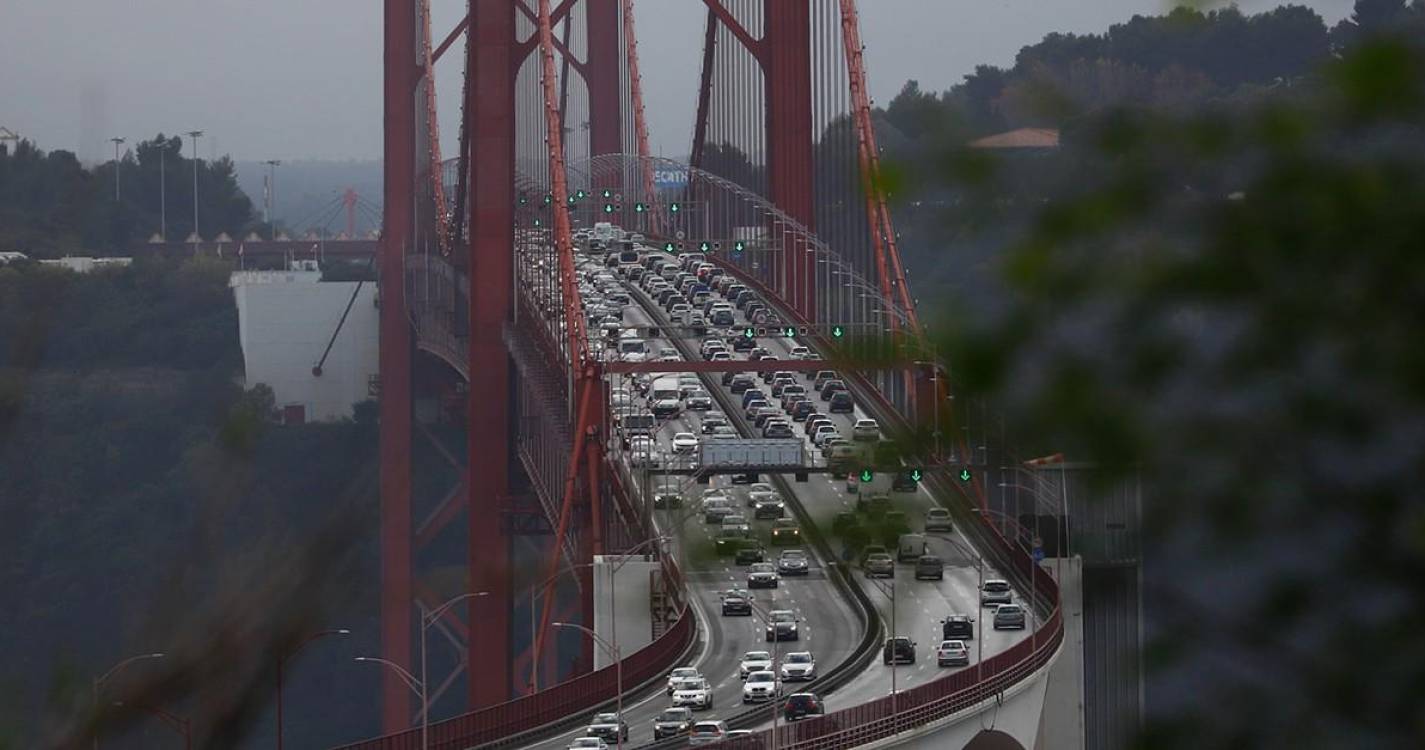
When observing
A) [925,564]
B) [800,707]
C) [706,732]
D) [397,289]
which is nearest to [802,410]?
[800,707]

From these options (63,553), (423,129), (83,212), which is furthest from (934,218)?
(423,129)

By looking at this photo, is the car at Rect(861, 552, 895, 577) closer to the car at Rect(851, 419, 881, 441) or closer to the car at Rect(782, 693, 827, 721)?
the car at Rect(851, 419, 881, 441)

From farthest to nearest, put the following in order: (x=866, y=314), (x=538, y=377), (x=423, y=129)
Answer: (x=423, y=129), (x=538, y=377), (x=866, y=314)

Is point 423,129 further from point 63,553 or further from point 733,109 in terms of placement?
point 63,553

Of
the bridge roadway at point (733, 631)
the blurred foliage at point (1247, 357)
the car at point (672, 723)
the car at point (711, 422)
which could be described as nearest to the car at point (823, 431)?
the bridge roadway at point (733, 631)

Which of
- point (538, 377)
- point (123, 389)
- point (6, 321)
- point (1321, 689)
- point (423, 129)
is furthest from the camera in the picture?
point (423, 129)

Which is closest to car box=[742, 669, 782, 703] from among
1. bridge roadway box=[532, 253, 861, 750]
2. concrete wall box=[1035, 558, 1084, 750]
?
bridge roadway box=[532, 253, 861, 750]

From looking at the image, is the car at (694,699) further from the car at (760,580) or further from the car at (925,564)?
the car at (925,564)
